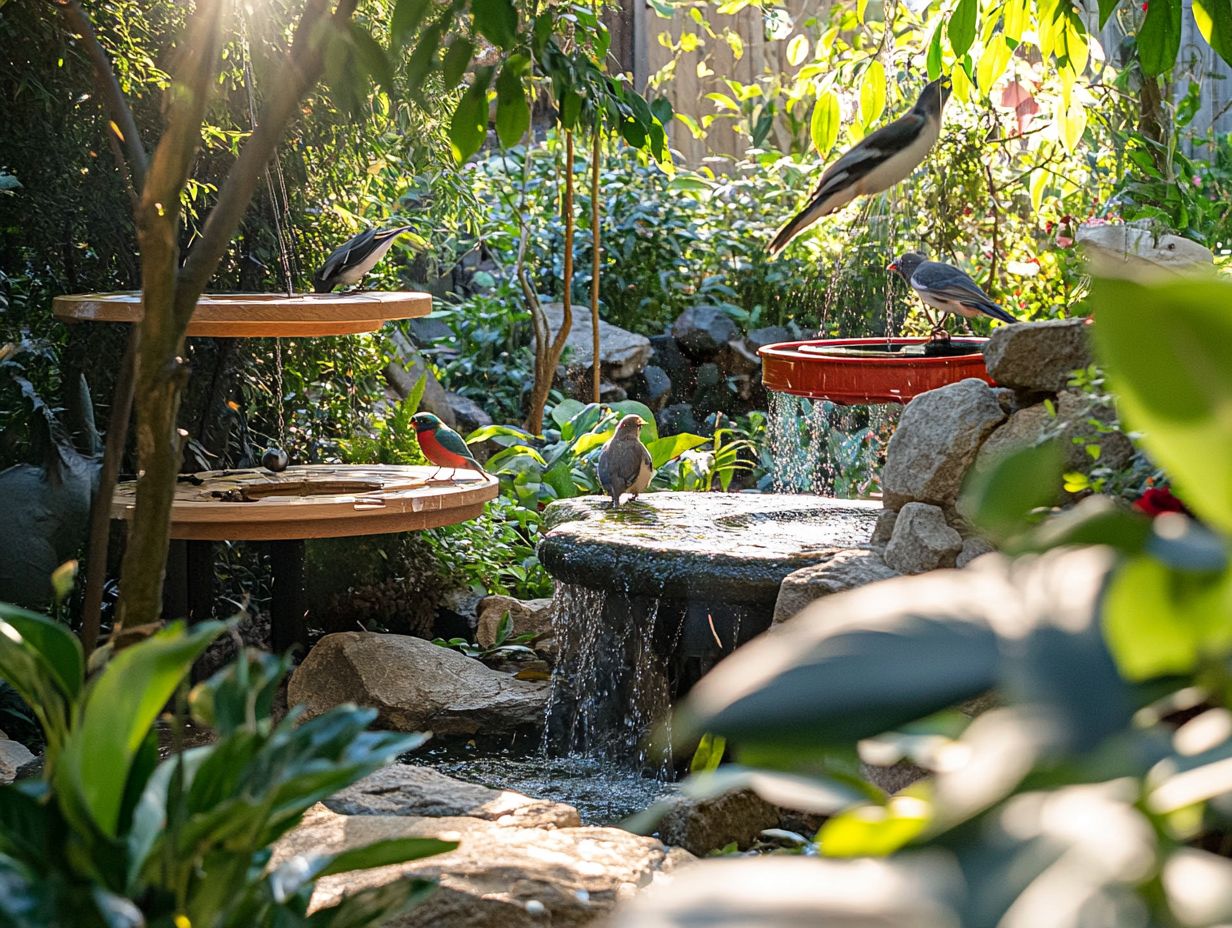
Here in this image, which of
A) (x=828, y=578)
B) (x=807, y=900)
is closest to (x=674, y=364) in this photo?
(x=828, y=578)

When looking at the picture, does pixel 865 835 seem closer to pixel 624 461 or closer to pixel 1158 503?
pixel 1158 503

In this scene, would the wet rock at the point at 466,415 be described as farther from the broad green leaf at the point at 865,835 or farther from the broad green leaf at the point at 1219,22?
the broad green leaf at the point at 865,835

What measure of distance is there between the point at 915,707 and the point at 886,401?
334cm

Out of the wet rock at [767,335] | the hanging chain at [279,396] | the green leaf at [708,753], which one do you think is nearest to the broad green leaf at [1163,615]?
the green leaf at [708,753]

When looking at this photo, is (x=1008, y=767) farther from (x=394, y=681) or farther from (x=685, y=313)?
(x=685, y=313)

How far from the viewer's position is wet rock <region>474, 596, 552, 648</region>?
5039mm

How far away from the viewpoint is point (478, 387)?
8.19 m

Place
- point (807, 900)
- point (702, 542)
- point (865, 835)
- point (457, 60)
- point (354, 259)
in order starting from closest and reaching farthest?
point (807, 900), point (865, 835), point (457, 60), point (702, 542), point (354, 259)

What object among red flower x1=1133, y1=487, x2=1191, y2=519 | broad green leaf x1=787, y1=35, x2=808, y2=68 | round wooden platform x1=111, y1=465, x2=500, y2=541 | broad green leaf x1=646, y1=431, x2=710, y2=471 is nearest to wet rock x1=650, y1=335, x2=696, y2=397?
broad green leaf x1=646, y1=431, x2=710, y2=471

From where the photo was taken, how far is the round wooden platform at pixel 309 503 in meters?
3.87

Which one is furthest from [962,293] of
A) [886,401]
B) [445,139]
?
[445,139]

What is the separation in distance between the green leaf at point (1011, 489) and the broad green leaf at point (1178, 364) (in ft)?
0.19

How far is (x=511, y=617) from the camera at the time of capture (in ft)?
16.7

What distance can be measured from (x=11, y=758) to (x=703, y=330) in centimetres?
567
